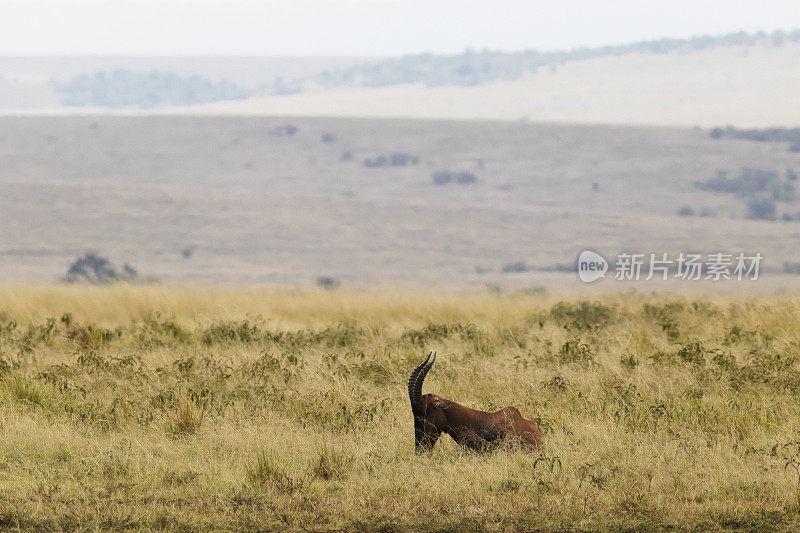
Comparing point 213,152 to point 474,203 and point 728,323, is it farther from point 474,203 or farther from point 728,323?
point 728,323

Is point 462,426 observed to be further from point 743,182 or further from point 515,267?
point 743,182

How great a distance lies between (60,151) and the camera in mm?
105000

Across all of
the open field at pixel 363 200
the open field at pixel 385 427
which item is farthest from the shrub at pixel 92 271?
the open field at pixel 385 427

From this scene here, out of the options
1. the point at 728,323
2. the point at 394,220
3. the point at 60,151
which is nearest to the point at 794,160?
the point at 394,220

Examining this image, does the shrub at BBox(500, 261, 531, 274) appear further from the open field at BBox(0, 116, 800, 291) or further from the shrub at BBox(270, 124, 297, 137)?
the shrub at BBox(270, 124, 297, 137)

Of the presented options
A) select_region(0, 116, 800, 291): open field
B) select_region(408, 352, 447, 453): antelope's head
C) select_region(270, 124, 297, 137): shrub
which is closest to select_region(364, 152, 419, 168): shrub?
select_region(0, 116, 800, 291): open field

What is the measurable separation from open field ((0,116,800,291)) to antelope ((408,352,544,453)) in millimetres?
28685

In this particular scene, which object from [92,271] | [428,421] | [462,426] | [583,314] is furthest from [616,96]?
[428,421]

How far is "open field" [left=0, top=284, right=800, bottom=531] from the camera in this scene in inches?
235

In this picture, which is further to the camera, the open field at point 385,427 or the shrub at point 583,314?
the shrub at point 583,314

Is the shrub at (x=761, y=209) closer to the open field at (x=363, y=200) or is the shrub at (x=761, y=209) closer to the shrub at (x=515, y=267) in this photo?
the open field at (x=363, y=200)

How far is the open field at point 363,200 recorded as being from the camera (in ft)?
202

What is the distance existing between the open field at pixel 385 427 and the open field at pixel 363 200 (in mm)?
24721

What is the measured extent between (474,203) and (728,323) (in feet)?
228
